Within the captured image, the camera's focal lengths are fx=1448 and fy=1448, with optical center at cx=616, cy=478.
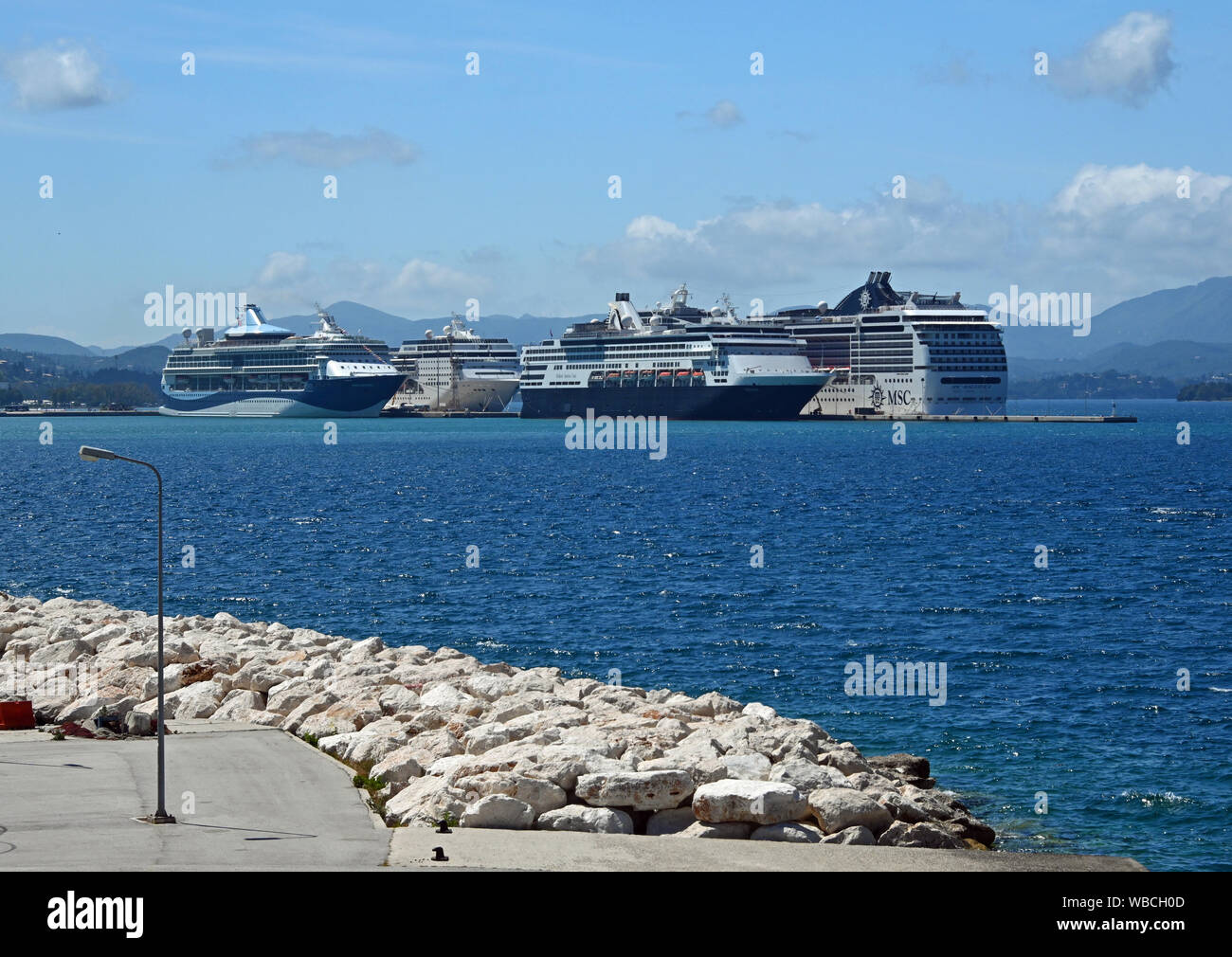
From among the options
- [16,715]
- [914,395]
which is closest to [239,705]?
[16,715]

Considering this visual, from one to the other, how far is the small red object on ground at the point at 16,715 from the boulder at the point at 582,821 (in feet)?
26.0

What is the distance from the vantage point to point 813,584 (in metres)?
36.0

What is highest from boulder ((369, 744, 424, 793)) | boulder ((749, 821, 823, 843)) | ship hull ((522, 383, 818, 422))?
ship hull ((522, 383, 818, 422))

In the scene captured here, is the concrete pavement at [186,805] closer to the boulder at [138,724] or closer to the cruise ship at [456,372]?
the boulder at [138,724]

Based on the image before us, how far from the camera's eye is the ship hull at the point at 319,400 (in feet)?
524

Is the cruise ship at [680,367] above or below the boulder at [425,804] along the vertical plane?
above

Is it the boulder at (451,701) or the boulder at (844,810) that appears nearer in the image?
the boulder at (844,810)

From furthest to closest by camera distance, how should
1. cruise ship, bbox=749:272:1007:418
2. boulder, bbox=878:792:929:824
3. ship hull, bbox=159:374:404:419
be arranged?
ship hull, bbox=159:374:404:419 → cruise ship, bbox=749:272:1007:418 → boulder, bbox=878:792:929:824

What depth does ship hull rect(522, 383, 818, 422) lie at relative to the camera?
139875 millimetres

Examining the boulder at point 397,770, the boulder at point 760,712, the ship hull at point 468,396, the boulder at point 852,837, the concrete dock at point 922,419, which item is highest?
the ship hull at point 468,396

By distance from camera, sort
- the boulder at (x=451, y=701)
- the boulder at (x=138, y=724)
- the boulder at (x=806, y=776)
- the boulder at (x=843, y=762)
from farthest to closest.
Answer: the boulder at (x=451, y=701)
the boulder at (x=138, y=724)
the boulder at (x=843, y=762)
the boulder at (x=806, y=776)

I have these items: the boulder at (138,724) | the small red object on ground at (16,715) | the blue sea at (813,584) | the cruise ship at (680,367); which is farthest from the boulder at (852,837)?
the cruise ship at (680,367)

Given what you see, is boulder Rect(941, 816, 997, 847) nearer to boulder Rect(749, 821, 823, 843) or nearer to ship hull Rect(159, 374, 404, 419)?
boulder Rect(749, 821, 823, 843)

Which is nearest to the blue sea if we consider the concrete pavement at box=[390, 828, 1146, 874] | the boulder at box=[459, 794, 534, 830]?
the concrete pavement at box=[390, 828, 1146, 874]
